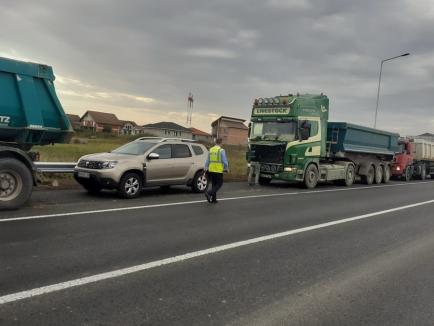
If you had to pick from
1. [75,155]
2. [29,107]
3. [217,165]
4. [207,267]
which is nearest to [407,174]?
[75,155]


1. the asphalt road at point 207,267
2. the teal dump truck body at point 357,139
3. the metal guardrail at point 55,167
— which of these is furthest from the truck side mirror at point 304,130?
the metal guardrail at point 55,167

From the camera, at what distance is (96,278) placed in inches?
197

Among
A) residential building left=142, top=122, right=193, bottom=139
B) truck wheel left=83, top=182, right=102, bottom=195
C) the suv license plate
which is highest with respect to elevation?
residential building left=142, top=122, right=193, bottom=139

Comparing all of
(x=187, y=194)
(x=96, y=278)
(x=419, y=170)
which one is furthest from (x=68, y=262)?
(x=419, y=170)

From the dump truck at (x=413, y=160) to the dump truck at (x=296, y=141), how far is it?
8.96 metres

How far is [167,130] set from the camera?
4205 inches

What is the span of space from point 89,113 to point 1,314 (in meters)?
115

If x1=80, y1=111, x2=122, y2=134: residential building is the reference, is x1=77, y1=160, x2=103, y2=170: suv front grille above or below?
below

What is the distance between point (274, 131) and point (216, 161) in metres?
6.03

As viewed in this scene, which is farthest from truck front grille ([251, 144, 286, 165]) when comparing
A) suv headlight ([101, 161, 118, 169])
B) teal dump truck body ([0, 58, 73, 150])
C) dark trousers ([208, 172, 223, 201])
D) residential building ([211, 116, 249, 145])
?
residential building ([211, 116, 249, 145])

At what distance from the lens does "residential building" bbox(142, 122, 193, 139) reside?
106 m

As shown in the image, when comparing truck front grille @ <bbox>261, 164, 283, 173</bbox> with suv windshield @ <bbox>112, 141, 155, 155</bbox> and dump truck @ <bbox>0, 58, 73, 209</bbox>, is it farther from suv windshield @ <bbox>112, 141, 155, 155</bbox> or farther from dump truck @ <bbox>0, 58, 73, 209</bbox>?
dump truck @ <bbox>0, 58, 73, 209</bbox>

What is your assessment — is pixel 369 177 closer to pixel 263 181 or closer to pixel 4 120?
pixel 263 181

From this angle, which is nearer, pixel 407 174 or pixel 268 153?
pixel 268 153
